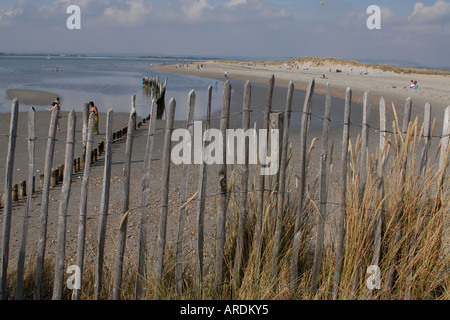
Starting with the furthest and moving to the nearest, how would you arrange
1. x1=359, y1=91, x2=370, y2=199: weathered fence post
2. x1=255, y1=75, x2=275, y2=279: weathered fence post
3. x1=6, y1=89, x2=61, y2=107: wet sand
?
x1=6, y1=89, x2=61, y2=107: wet sand → x1=255, y1=75, x2=275, y2=279: weathered fence post → x1=359, y1=91, x2=370, y2=199: weathered fence post

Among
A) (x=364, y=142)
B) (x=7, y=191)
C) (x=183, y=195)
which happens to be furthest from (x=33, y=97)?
(x=364, y=142)

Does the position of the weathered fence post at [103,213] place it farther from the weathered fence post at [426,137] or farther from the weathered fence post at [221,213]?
the weathered fence post at [426,137]

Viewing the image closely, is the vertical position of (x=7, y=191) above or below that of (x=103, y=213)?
above

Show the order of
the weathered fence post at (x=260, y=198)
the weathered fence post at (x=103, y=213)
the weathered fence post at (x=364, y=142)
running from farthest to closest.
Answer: the weathered fence post at (x=260, y=198) < the weathered fence post at (x=364, y=142) < the weathered fence post at (x=103, y=213)

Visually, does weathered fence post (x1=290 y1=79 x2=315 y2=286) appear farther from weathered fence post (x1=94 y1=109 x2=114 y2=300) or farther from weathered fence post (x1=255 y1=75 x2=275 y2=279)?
weathered fence post (x1=94 y1=109 x2=114 y2=300)

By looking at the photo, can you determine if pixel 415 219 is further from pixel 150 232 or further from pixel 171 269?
pixel 150 232

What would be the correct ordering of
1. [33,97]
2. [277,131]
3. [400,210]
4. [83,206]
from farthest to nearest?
[33,97] < [277,131] < [400,210] < [83,206]

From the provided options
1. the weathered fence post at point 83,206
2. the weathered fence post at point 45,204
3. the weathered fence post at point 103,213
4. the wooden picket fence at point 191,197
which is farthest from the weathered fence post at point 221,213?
the weathered fence post at point 45,204

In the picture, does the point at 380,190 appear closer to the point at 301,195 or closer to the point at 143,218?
the point at 301,195

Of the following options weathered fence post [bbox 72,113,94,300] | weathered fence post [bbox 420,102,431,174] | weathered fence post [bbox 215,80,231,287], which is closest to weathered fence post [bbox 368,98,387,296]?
weathered fence post [bbox 420,102,431,174]

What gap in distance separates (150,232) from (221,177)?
9.10 ft

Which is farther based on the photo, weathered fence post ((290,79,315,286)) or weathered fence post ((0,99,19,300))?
weathered fence post ((290,79,315,286))

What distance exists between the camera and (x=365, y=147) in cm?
373

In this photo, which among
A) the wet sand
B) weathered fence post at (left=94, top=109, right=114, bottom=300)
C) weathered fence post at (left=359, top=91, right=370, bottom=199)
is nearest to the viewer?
weathered fence post at (left=94, top=109, right=114, bottom=300)
